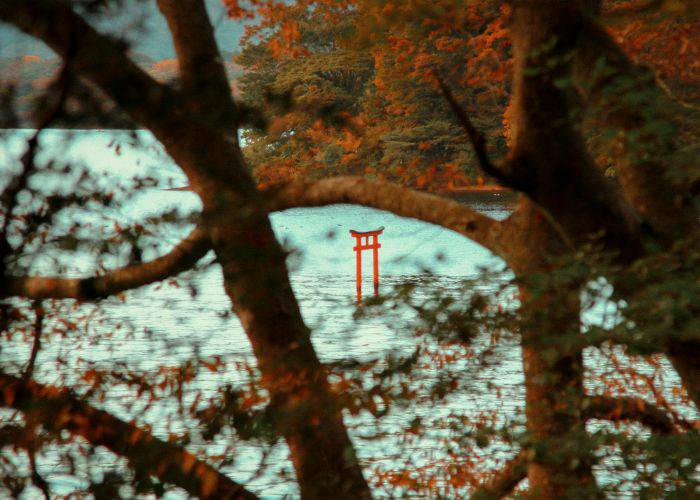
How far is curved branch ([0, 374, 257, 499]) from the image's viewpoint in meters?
2.09

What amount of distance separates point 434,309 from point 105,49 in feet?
5.75

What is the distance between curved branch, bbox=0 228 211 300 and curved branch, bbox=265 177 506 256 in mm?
1824

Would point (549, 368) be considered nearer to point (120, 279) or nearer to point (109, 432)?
point (109, 432)

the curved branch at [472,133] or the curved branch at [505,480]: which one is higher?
the curved branch at [472,133]

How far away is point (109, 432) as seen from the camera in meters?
2.62

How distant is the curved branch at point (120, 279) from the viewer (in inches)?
87.0

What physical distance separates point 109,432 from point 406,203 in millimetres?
2426

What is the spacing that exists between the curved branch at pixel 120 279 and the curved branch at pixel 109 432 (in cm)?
24

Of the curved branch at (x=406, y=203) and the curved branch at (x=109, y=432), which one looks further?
the curved branch at (x=406, y=203)

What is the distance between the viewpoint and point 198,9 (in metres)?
4.40

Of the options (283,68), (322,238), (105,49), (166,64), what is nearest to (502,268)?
(322,238)

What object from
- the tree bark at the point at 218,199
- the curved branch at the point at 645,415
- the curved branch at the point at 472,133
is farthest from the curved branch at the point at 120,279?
the curved branch at the point at 645,415

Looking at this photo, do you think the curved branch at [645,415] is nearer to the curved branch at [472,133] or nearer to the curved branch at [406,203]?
the curved branch at [406,203]

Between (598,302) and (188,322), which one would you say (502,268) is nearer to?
(598,302)
